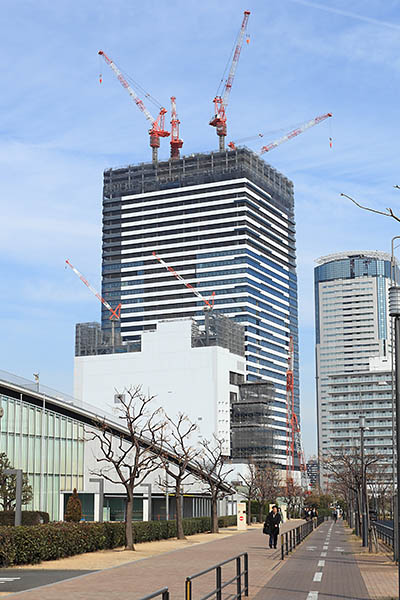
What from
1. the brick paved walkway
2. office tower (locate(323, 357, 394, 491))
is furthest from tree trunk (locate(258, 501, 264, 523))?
office tower (locate(323, 357, 394, 491))

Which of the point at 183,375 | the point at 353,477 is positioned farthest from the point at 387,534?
the point at 183,375

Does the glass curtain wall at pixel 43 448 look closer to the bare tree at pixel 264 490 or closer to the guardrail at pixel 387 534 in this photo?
the guardrail at pixel 387 534

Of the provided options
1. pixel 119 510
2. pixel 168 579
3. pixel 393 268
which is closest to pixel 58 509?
pixel 119 510

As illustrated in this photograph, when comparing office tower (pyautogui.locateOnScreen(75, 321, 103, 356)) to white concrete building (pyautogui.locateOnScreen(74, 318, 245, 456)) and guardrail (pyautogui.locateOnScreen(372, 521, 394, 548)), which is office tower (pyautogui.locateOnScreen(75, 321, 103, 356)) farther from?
guardrail (pyautogui.locateOnScreen(372, 521, 394, 548))

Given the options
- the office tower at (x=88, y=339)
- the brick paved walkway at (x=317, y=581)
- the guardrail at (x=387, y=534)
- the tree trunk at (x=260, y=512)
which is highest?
the office tower at (x=88, y=339)

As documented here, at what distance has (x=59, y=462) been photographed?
212 ft

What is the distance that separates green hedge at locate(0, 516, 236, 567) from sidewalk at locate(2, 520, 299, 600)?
2634mm

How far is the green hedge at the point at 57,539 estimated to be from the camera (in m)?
24.3

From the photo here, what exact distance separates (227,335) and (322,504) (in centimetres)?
3986

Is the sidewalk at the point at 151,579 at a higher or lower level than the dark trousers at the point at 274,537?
higher

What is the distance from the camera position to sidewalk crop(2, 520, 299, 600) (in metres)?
17.5

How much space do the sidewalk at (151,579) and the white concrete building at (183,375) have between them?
111 m

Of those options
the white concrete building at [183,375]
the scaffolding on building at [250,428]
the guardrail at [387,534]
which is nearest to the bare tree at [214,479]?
the white concrete building at [183,375]

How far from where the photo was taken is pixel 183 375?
14512 cm
